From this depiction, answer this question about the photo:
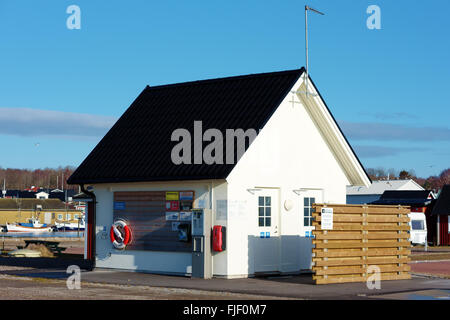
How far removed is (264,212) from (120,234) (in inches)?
179

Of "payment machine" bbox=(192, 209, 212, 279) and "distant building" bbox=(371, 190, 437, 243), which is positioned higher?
"distant building" bbox=(371, 190, 437, 243)

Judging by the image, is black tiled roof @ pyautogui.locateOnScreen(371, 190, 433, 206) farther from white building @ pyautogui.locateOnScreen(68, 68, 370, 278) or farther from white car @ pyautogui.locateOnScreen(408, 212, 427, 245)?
white building @ pyautogui.locateOnScreen(68, 68, 370, 278)

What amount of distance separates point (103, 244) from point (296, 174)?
646cm

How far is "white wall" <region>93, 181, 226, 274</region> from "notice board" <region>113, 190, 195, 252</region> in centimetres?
16

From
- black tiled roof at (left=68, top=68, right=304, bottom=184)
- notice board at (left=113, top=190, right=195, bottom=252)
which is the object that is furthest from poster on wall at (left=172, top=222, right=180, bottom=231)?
black tiled roof at (left=68, top=68, right=304, bottom=184)

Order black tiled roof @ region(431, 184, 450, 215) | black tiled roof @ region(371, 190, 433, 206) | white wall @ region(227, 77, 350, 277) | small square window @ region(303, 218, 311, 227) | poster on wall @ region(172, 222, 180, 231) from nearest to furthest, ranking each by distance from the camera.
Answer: white wall @ region(227, 77, 350, 277) < poster on wall @ region(172, 222, 180, 231) < small square window @ region(303, 218, 311, 227) < black tiled roof @ region(431, 184, 450, 215) < black tiled roof @ region(371, 190, 433, 206)

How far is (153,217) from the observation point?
22.5m

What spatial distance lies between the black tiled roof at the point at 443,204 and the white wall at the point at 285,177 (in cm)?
3492

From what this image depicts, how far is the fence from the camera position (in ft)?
63.4

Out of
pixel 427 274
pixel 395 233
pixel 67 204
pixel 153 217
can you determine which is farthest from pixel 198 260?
pixel 67 204

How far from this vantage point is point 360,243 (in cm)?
2039

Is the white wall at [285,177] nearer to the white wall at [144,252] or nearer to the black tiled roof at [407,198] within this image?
the white wall at [144,252]

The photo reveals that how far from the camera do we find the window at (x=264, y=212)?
21.9m
